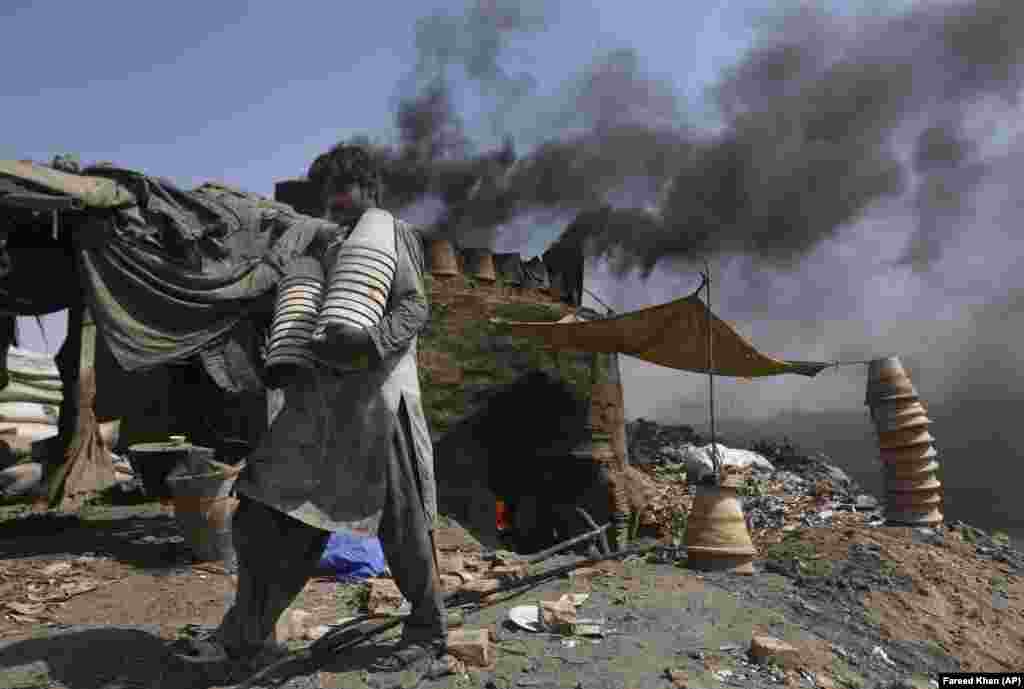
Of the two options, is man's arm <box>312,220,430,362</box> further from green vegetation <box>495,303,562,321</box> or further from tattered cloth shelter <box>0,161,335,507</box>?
green vegetation <box>495,303,562,321</box>

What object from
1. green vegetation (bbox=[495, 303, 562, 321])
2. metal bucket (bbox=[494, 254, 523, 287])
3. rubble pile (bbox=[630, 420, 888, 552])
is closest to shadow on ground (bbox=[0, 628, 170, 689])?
rubble pile (bbox=[630, 420, 888, 552])

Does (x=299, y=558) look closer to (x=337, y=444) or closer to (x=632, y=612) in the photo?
(x=337, y=444)

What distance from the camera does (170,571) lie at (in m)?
5.73

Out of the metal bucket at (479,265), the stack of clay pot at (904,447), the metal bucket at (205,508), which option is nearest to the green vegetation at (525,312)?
the metal bucket at (479,265)

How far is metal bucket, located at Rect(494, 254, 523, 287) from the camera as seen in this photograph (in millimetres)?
12609

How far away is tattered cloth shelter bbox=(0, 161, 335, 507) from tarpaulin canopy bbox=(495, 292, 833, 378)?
3.11 metres

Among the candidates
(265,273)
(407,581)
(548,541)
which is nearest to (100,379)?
(265,273)

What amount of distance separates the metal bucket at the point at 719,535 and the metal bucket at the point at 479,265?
6656 mm

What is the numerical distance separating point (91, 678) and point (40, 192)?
13.8 feet

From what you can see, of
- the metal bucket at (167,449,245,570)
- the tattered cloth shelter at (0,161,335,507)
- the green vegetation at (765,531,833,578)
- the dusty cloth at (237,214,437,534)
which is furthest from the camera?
the green vegetation at (765,531,833,578)

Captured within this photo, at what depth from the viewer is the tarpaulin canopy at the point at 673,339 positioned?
8.18 meters

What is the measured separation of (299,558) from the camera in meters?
3.22

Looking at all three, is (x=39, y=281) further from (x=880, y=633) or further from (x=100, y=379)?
(x=880, y=633)

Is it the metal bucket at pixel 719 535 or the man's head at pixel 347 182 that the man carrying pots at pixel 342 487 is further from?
the metal bucket at pixel 719 535
